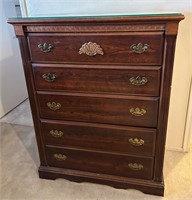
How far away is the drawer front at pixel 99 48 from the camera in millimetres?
1178

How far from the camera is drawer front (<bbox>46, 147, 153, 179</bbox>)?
5.06ft

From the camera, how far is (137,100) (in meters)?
1.33

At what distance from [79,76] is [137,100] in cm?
37

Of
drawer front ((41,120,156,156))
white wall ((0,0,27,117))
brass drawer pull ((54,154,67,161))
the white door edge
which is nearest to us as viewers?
drawer front ((41,120,156,156))

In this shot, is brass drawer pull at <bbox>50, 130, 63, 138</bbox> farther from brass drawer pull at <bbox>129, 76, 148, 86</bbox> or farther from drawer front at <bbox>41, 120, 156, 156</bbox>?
brass drawer pull at <bbox>129, 76, 148, 86</bbox>

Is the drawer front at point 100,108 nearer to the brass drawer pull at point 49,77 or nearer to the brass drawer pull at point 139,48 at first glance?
the brass drawer pull at point 49,77

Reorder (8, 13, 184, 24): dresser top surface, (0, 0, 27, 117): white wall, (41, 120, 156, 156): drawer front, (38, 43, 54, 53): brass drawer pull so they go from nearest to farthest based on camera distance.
Answer: (8, 13, 184, 24): dresser top surface, (38, 43, 54, 53): brass drawer pull, (41, 120, 156, 156): drawer front, (0, 0, 27, 117): white wall

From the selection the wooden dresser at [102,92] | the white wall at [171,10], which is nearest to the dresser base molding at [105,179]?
the wooden dresser at [102,92]

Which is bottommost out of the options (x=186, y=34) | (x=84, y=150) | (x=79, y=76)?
(x=84, y=150)

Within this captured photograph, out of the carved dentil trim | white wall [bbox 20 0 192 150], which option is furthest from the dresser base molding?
the carved dentil trim

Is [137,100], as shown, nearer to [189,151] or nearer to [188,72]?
[188,72]

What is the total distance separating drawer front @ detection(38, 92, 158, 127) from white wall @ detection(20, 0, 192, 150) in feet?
1.72

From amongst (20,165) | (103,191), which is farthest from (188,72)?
(20,165)

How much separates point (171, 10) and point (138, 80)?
1.99 ft
